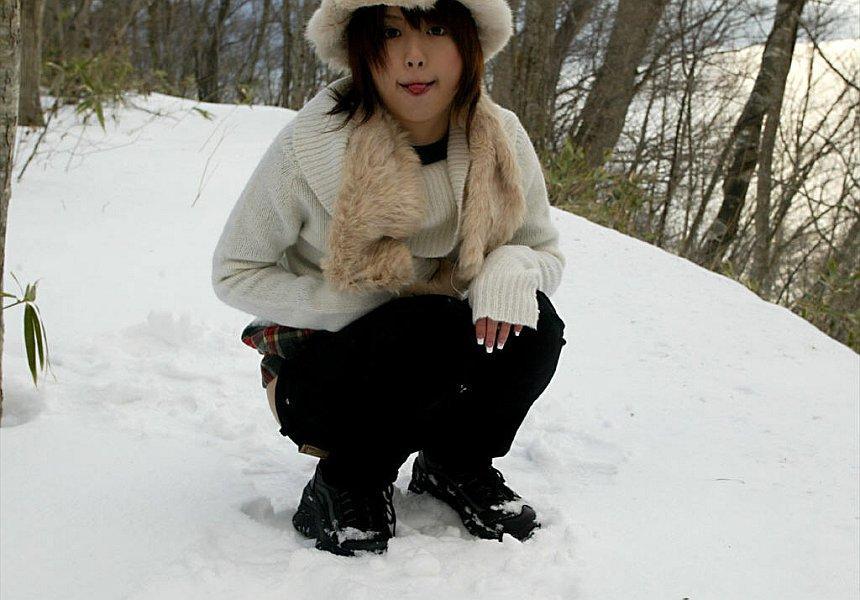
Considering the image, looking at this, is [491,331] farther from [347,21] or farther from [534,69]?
[534,69]

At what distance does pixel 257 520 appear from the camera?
4.76ft

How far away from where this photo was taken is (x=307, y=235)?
4.60 feet

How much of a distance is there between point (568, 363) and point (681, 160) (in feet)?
25.2

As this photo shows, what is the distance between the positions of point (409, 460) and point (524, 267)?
0.61 meters

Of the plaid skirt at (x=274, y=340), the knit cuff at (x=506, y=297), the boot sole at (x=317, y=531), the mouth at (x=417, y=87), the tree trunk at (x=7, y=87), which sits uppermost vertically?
the mouth at (x=417, y=87)

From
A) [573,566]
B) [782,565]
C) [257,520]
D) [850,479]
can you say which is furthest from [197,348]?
[850,479]

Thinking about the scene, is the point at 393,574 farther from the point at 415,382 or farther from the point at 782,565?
the point at 782,565

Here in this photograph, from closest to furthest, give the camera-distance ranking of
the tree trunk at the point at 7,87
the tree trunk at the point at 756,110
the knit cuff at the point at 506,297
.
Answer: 1. the knit cuff at the point at 506,297
2. the tree trunk at the point at 7,87
3. the tree trunk at the point at 756,110

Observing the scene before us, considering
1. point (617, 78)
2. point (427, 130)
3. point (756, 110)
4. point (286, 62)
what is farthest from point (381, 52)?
point (286, 62)

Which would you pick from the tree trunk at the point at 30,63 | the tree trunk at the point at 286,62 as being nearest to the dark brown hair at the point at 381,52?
the tree trunk at the point at 30,63

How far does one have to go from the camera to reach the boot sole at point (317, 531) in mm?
1340

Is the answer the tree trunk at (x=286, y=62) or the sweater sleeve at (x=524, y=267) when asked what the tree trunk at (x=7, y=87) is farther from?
the tree trunk at (x=286, y=62)

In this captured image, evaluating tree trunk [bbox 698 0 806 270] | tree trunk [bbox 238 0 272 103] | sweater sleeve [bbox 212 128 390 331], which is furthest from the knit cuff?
tree trunk [bbox 238 0 272 103]

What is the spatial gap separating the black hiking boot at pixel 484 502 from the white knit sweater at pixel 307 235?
13.6 inches
